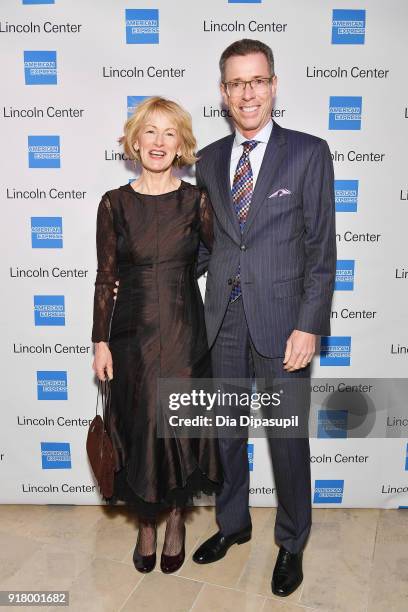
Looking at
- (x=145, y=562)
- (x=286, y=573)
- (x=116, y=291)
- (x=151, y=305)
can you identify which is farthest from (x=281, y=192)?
(x=145, y=562)

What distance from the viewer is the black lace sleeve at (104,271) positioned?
96.7 inches

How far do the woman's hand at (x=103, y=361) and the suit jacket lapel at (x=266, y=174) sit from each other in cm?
73

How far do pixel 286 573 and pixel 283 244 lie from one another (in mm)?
1369

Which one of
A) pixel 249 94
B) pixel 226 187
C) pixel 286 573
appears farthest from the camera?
pixel 286 573

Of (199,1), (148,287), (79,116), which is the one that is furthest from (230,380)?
(199,1)

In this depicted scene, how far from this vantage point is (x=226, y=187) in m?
2.47

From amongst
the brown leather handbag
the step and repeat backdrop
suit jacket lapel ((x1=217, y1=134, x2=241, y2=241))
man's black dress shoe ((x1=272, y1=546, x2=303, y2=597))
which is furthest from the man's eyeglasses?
man's black dress shoe ((x1=272, y1=546, x2=303, y2=597))

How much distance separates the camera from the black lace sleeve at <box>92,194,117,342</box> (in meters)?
2.46

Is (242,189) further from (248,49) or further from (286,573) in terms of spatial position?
(286,573)

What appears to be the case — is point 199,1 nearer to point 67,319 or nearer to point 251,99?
point 251,99

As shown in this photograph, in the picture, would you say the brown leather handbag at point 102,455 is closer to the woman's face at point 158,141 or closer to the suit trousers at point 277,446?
the suit trousers at point 277,446

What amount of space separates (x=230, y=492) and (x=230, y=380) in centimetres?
55

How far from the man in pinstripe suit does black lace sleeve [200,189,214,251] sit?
28mm

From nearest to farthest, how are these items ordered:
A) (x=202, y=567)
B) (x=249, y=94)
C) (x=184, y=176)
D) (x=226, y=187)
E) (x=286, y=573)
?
1. (x=249, y=94)
2. (x=226, y=187)
3. (x=286, y=573)
4. (x=202, y=567)
5. (x=184, y=176)
